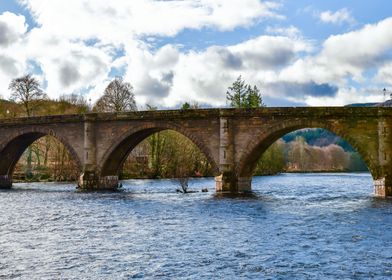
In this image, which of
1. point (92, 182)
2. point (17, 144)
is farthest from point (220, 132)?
point (17, 144)

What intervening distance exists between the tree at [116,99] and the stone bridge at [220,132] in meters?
25.0

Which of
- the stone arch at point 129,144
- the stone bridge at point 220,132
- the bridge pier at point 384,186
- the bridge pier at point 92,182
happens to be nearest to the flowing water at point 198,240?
the bridge pier at point 384,186

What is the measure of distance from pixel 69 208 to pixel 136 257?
18426mm

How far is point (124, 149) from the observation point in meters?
58.4

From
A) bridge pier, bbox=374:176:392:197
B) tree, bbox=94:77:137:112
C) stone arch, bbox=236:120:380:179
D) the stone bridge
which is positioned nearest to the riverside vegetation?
tree, bbox=94:77:137:112

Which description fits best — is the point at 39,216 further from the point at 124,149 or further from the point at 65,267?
the point at 124,149

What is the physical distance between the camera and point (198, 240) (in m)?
25.0

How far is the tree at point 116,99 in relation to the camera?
290ft

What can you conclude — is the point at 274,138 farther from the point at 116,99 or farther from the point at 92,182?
the point at 116,99

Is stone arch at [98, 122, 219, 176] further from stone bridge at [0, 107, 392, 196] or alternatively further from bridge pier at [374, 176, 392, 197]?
bridge pier at [374, 176, 392, 197]

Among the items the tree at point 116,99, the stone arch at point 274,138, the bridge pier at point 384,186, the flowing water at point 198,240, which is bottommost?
the flowing water at point 198,240

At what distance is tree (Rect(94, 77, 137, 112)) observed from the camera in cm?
8850

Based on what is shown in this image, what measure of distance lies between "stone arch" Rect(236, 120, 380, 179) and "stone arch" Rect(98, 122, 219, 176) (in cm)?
282

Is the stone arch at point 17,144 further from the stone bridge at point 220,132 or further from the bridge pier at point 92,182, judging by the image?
the bridge pier at point 92,182
